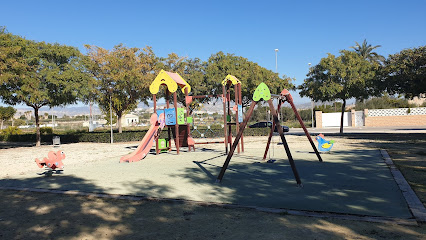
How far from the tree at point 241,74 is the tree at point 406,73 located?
Result: 38.9 ft

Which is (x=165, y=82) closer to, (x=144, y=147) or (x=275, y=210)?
(x=144, y=147)

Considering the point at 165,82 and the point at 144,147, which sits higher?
the point at 165,82

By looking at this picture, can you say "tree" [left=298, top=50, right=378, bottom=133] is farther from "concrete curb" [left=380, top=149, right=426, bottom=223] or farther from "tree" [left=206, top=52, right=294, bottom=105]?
"concrete curb" [left=380, top=149, right=426, bottom=223]

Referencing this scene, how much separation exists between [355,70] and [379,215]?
20224 mm

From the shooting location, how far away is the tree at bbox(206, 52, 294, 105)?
1199 inches

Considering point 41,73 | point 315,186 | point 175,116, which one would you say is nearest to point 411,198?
point 315,186

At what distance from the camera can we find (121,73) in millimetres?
24484

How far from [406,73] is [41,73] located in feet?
73.0

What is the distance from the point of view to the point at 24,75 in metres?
19.0

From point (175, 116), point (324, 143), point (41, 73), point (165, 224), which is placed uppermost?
point (41, 73)

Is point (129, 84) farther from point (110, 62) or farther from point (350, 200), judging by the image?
point (350, 200)

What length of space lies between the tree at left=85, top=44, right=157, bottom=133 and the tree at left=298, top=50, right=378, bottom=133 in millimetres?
12564

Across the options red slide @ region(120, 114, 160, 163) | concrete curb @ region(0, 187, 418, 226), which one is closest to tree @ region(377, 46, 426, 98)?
red slide @ region(120, 114, 160, 163)

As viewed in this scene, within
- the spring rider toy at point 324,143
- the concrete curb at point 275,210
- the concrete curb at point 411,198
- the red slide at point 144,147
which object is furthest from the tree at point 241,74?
the concrete curb at point 275,210
